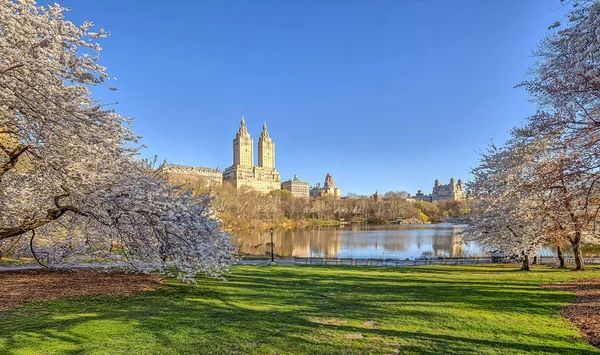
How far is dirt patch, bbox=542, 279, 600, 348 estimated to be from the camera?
302 inches

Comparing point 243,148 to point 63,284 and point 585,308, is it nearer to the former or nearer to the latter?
point 63,284

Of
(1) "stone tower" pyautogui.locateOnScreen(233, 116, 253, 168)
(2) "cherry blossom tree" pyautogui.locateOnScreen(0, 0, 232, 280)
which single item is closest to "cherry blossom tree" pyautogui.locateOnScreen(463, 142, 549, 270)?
(2) "cherry blossom tree" pyautogui.locateOnScreen(0, 0, 232, 280)

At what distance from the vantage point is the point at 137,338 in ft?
21.1

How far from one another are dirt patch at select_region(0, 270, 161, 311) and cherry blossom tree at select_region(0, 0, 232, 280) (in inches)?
43.1

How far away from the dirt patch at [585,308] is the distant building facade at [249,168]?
157 m

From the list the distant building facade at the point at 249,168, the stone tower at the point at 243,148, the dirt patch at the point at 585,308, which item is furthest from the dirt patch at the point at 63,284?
the stone tower at the point at 243,148

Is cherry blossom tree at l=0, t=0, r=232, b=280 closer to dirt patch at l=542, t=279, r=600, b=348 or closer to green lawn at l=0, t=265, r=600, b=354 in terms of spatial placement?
green lawn at l=0, t=265, r=600, b=354

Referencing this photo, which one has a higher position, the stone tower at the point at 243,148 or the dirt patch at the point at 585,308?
the stone tower at the point at 243,148

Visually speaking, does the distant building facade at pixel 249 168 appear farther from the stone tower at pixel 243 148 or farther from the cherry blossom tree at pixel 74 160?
the cherry blossom tree at pixel 74 160

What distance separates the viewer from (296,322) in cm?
771

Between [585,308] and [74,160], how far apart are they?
13259mm

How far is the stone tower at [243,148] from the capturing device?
617 ft

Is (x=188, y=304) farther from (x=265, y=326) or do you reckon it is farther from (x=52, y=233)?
(x=52, y=233)

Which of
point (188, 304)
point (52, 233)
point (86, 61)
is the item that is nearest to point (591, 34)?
point (86, 61)
